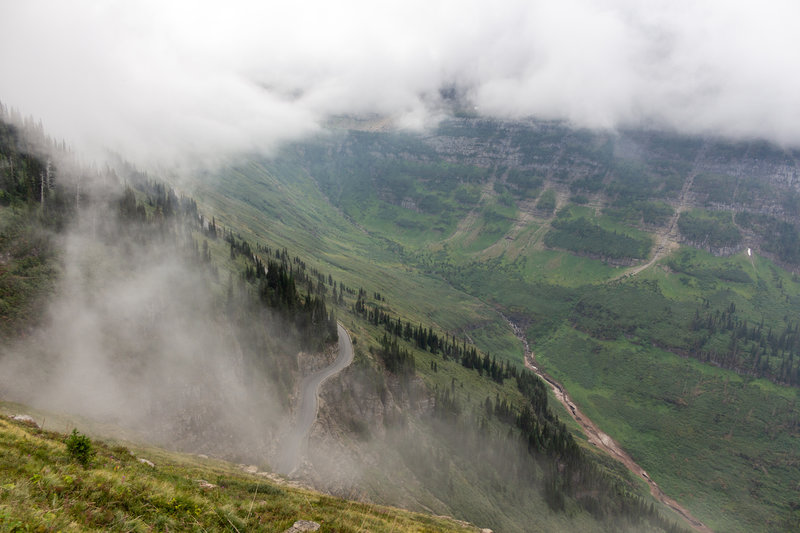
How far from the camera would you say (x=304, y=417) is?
83.9 meters

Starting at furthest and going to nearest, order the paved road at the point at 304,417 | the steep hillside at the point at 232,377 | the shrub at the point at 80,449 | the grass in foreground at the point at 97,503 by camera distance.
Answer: the paved road at the point at 304,417 < the steep hillside at the point at 232,377 < the shrub at the point at 80,449 < the grass in foreground at the point at 97,503

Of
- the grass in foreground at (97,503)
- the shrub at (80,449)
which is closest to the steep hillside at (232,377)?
the grass in foreground at (97,503)

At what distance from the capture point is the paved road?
74787 millimetres

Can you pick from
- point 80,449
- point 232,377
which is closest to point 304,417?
point 232,377

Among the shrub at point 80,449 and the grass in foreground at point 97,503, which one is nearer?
the grass in foreground at point 97,503

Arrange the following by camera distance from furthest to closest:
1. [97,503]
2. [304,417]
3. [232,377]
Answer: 1. [304,417]
2. [232,377]
3. [97,503]

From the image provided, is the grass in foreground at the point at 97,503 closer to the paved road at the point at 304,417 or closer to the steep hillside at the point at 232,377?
the steep hillside at the point at 232,377

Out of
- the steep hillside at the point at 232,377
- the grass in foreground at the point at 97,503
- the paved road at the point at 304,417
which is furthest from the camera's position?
the paved road at the point at 304,417

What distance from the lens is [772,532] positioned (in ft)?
478

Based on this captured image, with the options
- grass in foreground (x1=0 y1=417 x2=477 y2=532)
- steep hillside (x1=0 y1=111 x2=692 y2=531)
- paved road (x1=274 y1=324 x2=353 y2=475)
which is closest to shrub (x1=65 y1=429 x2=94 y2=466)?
grass in foreground (x1=0 y1=417 x2=477 y2=532)

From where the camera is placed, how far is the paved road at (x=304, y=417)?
74787 millimetres

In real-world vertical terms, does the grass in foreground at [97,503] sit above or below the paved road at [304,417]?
above

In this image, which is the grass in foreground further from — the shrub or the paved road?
the paved road

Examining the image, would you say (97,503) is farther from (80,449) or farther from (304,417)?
(304,417)
